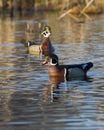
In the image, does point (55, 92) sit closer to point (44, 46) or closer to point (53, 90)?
point (53, 90)

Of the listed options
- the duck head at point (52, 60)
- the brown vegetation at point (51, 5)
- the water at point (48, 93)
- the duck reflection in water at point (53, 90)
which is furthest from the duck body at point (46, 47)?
the brown vegetation at point (51, 5)

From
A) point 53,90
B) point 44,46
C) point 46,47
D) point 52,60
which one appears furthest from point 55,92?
point 44,46

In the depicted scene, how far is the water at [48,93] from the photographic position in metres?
11.8

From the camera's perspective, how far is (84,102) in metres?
13.7

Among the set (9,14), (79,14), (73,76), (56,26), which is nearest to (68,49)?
(73,76)

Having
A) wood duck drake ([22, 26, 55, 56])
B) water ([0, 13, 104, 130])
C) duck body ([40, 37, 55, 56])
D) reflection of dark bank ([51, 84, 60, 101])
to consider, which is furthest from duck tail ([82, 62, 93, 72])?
duck body ([40, 37, 55, 56])

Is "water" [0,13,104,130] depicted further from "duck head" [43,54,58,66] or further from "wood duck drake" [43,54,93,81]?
"duck head" [43,54,58,66]

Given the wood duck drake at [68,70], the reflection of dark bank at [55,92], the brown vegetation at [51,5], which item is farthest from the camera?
the brown vegetation at [51,5]

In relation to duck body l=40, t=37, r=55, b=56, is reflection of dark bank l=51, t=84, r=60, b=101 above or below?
below

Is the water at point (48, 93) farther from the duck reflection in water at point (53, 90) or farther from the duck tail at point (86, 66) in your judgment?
the duck tail at point (86, 66)

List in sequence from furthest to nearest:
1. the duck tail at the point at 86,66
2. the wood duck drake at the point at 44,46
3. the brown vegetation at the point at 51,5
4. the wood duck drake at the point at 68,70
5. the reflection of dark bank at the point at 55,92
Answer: the brown vegetation at the point at 51,5 → the wood duck drake at the point at 44,46 → the duck tail at the point at 86,66 → the wood duck drake at the point at 68,70 → the reflection of dark bank at the point at 55,92

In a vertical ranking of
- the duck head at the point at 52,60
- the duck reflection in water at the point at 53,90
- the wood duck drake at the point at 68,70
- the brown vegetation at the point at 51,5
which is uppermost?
the brown vegetation at the point at 51,5

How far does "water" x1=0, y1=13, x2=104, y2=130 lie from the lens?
11750 millimetres

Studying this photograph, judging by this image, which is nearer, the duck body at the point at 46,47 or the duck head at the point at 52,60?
the duck head at the point at 52,60
